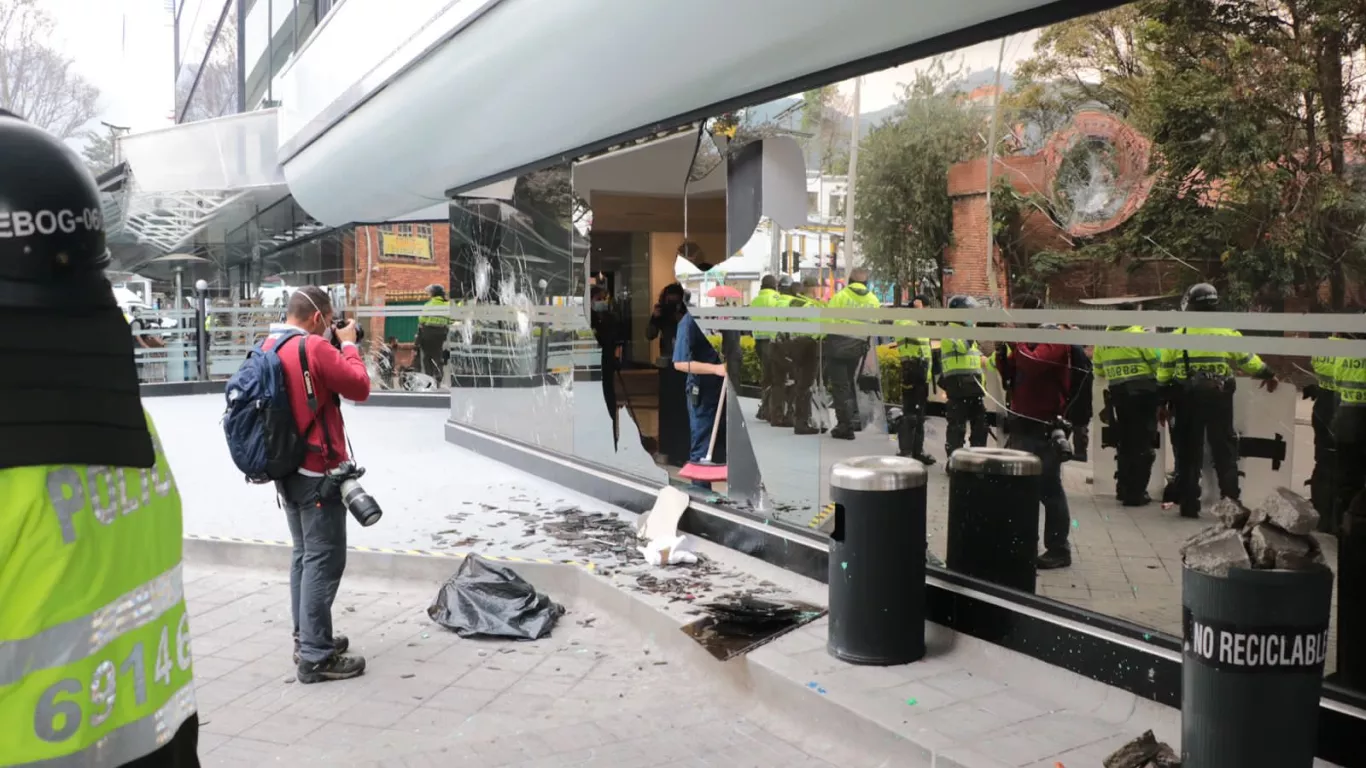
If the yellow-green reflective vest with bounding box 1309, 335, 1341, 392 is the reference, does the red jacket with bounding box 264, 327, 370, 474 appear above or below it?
below

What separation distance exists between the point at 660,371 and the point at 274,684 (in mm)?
5411

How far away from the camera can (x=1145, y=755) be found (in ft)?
11.2

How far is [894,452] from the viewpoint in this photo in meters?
5.39

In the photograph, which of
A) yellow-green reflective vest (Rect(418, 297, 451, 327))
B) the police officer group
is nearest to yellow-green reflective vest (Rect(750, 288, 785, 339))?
the police officer group

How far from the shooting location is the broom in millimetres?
7477

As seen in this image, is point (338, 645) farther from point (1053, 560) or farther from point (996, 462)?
point (1053, 560)

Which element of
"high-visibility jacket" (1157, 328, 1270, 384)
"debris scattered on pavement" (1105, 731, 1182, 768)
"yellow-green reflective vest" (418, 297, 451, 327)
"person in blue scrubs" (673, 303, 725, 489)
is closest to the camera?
"debris scattered on pavement" (1105, 731, 1182, 768)

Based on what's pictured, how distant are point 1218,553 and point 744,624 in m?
2.58

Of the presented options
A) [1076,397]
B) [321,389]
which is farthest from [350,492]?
[1076,397]

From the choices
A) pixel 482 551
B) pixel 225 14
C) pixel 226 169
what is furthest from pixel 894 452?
pixel 225 14

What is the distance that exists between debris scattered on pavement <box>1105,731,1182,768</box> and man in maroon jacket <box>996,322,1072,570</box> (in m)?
1.05

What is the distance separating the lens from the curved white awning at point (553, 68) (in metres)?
4.79

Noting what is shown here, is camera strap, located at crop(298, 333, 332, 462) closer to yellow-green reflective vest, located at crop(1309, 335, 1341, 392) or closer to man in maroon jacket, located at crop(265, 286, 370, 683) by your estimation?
man in maroon jacket, located at crop(265, 286, 370, 683)

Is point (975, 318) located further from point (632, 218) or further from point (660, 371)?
point (632, 218)
